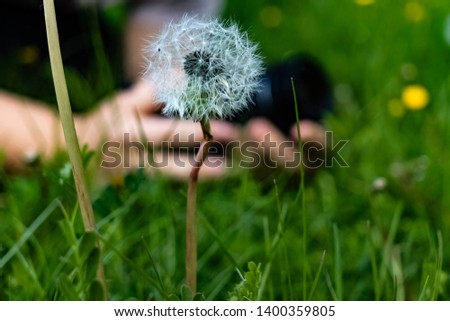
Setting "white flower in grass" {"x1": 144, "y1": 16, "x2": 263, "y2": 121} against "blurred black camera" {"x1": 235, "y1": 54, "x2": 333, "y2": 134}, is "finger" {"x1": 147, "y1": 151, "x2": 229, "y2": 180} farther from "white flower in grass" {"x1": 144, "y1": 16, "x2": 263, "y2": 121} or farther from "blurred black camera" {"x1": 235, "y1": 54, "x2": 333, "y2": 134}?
"white flower in grass" {"x1": 144, "y1": 16, "x2": 263, "y2": 121}

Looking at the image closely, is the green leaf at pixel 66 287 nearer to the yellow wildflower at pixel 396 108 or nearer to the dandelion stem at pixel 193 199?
the dandelion stem at pixel 193 199

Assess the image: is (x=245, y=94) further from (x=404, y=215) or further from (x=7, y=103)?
(x=7, y=103)

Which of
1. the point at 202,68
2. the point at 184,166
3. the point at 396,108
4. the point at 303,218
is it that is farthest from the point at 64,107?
the point at 396,108

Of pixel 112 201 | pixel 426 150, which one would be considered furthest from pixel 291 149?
pixel 112 201

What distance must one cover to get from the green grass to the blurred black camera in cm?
4

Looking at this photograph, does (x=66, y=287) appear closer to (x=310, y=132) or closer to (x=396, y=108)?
(x=310, y=132)

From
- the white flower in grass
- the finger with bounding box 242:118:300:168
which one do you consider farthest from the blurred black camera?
the white flower in grass

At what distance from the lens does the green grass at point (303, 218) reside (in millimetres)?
599

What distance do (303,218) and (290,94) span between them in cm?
55

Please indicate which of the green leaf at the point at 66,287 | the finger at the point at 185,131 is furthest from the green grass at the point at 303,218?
the finger at the point at 185,131

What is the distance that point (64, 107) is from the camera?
0.42 metres

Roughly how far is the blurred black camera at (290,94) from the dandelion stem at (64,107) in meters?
0.52

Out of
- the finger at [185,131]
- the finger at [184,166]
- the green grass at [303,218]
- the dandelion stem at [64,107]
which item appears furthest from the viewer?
the finger at [185,131]

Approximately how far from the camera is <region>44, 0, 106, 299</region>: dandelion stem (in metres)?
0.41
